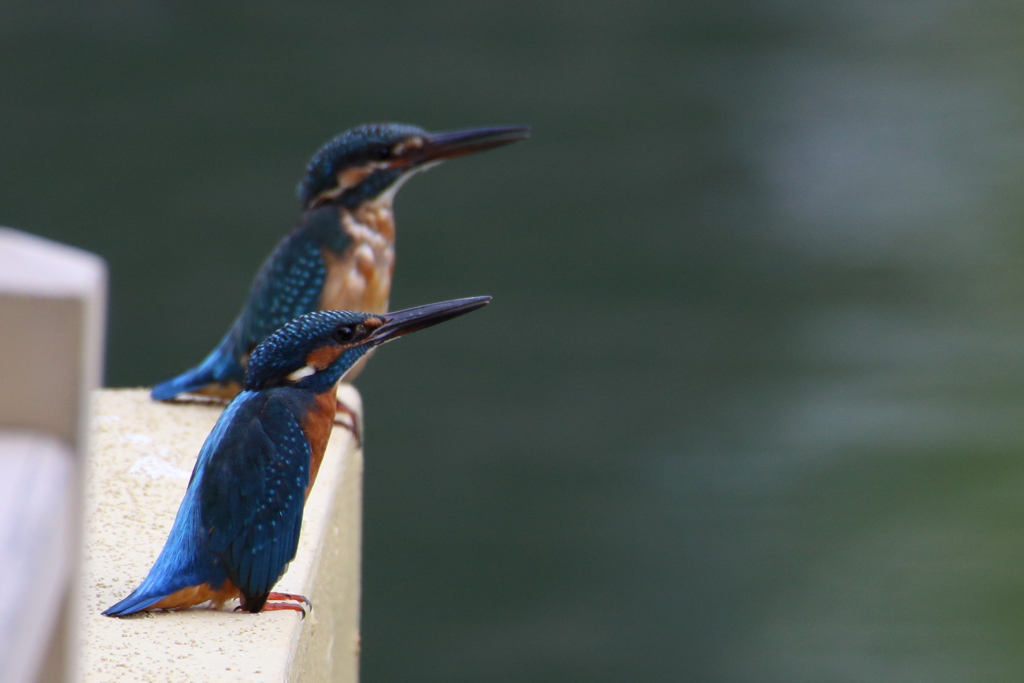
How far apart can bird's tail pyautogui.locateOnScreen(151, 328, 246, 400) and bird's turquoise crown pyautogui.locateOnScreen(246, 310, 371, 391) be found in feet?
1.85

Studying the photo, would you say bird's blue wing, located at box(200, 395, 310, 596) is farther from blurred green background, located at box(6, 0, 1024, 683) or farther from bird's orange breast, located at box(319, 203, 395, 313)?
blurred green background, located at box(6, 0, 1024, 683)

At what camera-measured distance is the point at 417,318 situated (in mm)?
1030

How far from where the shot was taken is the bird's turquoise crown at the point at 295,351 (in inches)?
39.2

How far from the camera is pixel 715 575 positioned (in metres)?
4.56

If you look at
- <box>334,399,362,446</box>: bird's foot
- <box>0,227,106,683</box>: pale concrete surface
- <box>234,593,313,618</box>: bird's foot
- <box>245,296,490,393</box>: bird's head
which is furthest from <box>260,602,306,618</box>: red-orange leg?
<box>0,227,106,683</box>: pale concrete surface

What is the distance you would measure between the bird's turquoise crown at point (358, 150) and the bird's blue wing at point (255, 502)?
64cm

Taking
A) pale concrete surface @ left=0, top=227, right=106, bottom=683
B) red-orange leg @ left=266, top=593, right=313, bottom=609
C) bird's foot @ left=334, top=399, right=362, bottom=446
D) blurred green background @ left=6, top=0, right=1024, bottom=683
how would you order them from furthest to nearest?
blurred green background @ left=6, top=0, right=1024, bottom=683 < bird's foot @ left=334, top=399, right=362, bottom=446 < red-orange leg @ left=266, top=593, right=313, bottom=609 < pale concrete surface @ left=0, top=227, right=106, bottom=683

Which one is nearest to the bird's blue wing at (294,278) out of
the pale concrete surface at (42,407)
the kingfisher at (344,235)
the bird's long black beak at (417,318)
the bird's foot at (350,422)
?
the kingfisher at (344,235)

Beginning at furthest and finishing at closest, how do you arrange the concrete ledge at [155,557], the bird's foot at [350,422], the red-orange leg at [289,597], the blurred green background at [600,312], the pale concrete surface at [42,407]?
1. the blurred green background at [600,312]
2. the bird's foot at [350,422]
3. the red-orange leg at [289,597]
4. the concrete ledge at [155,557]
5. the pale concrete surface at [42,407]

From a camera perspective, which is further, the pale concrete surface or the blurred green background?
the blurred green background

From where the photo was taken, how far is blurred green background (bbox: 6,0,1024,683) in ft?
14.0

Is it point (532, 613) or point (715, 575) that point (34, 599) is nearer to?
point (532, 613)

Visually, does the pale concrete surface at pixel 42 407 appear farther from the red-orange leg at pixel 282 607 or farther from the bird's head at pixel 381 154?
the bird's head at pixel 381 154

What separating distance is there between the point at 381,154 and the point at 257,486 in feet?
2.23
